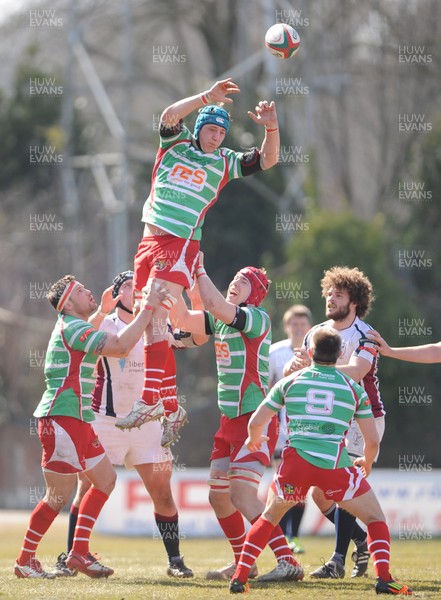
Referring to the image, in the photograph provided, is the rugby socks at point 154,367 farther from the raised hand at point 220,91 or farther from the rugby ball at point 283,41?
the rugby ball at point 283,41

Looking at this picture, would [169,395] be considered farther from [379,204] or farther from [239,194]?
[379,204]

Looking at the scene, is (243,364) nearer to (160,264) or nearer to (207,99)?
(160,264)

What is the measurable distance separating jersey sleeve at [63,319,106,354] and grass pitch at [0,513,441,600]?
1684mm

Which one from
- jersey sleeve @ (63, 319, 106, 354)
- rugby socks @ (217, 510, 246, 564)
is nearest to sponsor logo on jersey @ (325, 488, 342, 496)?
rugby socks @ (217, 510, 246, 564)

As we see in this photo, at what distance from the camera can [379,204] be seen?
98.9ft

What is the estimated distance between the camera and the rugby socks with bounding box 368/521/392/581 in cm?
759

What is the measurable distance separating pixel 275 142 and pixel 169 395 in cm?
215

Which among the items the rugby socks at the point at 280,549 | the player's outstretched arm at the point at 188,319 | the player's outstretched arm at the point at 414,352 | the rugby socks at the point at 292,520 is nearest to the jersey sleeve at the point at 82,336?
the player's outstretched arm at the point at 188,319

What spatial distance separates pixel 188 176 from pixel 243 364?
1.47m

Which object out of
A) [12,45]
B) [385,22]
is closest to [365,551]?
[385,22]

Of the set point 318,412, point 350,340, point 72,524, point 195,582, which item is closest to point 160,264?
point 350,340

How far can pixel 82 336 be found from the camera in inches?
340

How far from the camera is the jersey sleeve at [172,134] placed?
888cm

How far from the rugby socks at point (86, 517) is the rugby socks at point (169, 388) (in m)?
0.85
